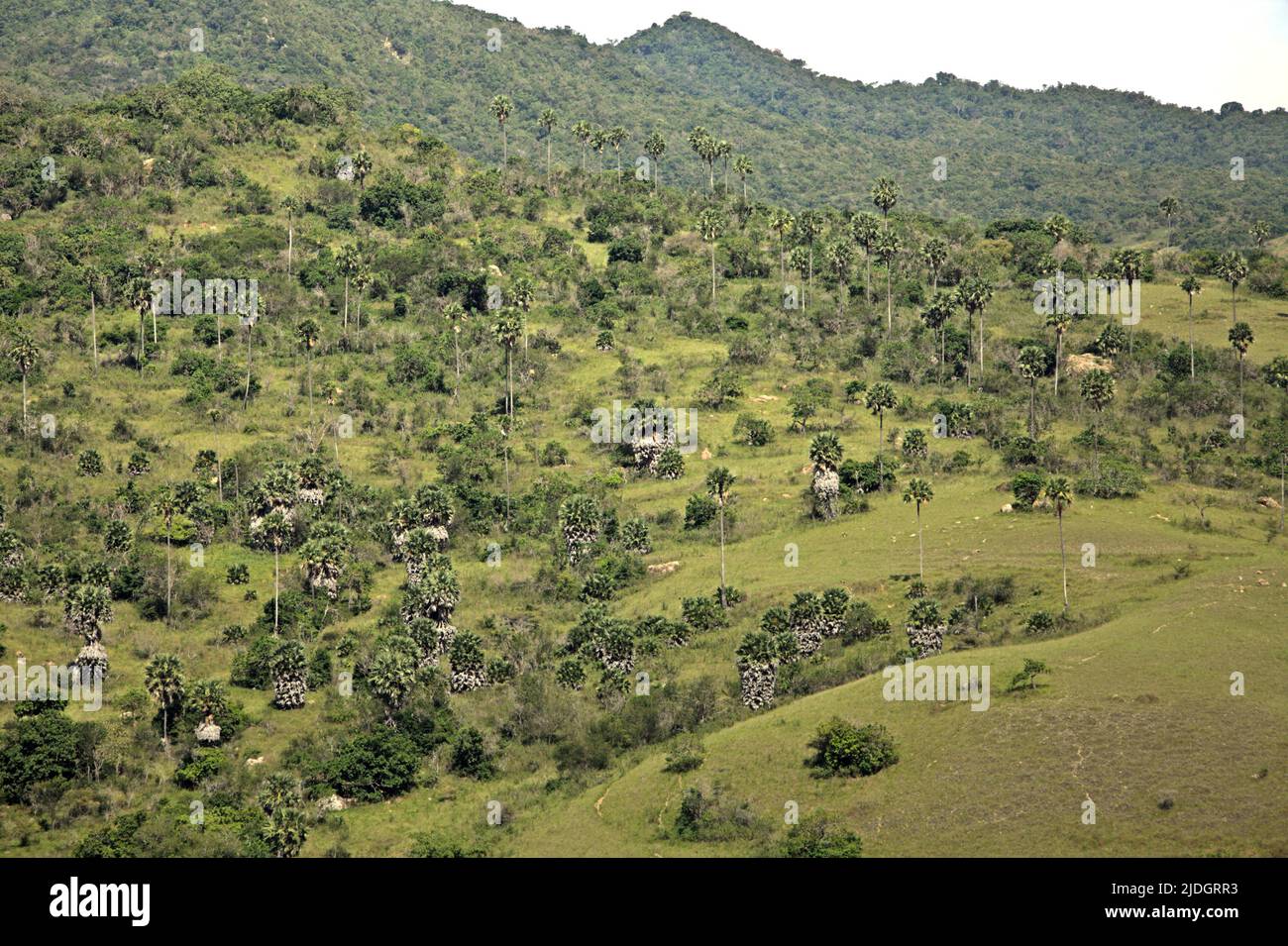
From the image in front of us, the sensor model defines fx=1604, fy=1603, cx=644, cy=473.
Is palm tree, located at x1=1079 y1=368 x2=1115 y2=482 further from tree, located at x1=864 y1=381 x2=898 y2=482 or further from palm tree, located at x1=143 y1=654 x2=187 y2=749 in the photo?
palm tree, located at x1=143 y1=654 x2=187 y2=749

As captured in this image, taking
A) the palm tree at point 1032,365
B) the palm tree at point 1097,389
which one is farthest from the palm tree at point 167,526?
the palm tree at point 1097,389

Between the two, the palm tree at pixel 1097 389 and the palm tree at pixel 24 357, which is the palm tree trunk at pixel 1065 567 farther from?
the palm tree at pixel 24 357

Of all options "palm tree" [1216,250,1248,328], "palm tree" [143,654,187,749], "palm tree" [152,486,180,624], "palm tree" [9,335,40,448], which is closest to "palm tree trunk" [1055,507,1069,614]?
"palm tree" [143,654,187,749]

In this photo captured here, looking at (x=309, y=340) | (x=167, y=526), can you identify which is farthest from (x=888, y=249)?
(x=167, y=526)

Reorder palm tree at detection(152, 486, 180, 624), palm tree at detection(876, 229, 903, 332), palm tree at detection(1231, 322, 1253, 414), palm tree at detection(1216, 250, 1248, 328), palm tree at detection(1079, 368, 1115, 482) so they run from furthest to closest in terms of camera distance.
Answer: palm tree at detection(876, 229, 903, 332) < palm tree at detection(1216, 250, 1248, 328) < palm tree at detection(1231, 322, 1253, 414) < palm tree at detection(1079, 368, 1115, 482) < palm tree at detection(152, 486, 180, 624)

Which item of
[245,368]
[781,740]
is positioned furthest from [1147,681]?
[245,368]

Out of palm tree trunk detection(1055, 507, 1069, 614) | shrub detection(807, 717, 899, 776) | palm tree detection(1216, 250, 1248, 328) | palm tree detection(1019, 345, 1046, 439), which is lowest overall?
shrub detection(807, 717, 899, 776)

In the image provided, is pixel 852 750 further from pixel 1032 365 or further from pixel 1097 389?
pixel 1032 365
